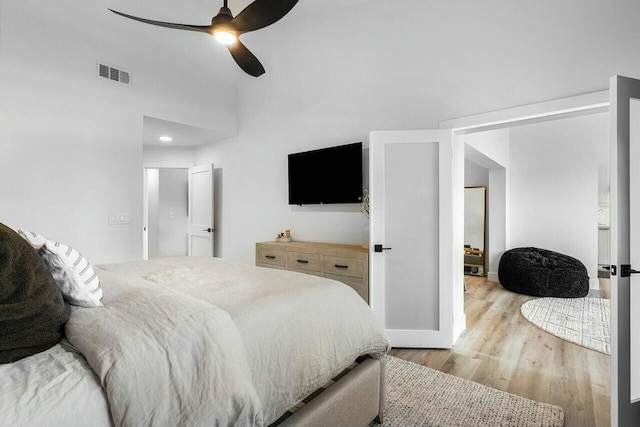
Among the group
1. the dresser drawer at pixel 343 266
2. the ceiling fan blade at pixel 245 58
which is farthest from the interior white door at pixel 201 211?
the ceiling fan blade at pixel 245 58

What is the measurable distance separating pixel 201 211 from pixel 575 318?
5.06 meters

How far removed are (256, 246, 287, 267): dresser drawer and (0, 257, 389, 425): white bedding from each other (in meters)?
1.88

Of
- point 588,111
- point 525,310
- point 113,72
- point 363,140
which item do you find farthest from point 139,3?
point 525,310

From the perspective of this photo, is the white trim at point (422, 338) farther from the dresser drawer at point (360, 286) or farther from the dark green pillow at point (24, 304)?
the dark green pillow at point (24, 304)

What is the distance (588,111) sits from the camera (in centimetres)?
249

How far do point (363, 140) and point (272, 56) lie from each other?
1.89 m

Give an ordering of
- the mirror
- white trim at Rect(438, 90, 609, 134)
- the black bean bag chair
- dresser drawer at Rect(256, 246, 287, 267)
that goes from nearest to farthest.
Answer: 1. white trim at Rect(438, 90, 609, 134)
2. dresser drawer at Rect(256, 246, 287, 267)
3. the black bean bag chair
4. the mirror

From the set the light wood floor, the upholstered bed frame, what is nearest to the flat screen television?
the light wood floor

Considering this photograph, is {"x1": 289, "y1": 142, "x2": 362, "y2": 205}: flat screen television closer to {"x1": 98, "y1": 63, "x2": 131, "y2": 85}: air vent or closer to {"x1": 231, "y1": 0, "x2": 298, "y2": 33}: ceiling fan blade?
{"x1": 231, "y1": 0, "x2": 298, "y2": 33}: ceiling fan blade

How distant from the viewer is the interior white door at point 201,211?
5051 mm

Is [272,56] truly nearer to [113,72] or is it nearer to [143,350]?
[113,72]

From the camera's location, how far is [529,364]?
264 cm

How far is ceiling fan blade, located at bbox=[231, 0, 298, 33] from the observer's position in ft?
5.72

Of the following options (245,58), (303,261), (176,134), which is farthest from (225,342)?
(176,134)
